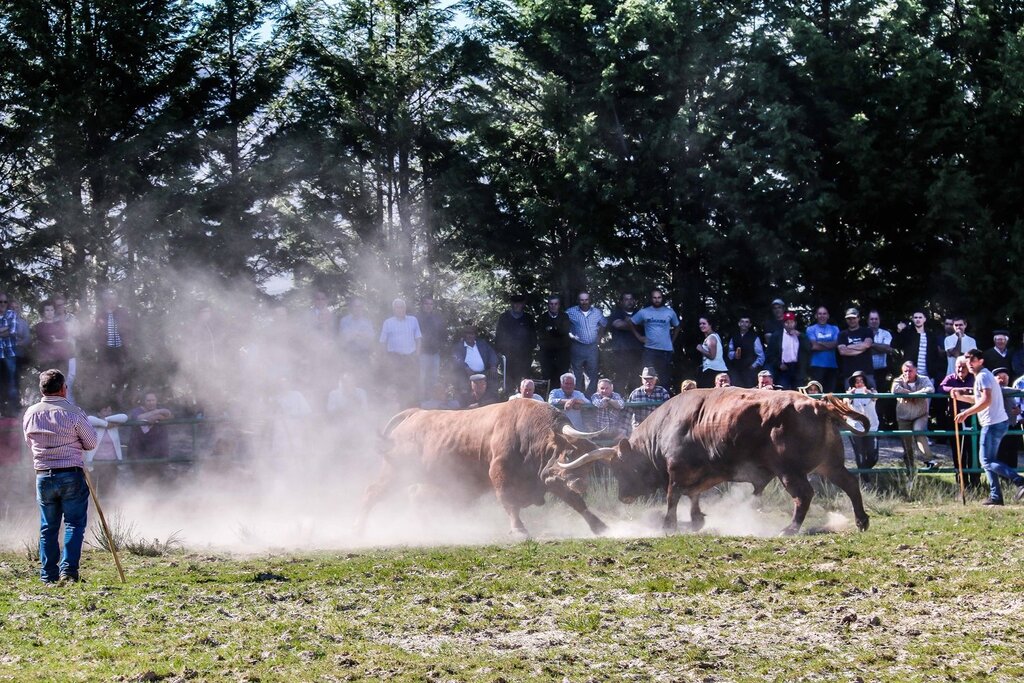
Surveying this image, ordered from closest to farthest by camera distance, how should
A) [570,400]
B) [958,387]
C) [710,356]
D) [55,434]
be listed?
[55,434], [958,387], [570,400], [710,356]

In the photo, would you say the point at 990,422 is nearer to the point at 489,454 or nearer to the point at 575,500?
the point at 575,500

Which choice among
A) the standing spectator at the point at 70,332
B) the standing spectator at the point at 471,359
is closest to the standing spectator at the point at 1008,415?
the standing spectator at the point at 471,359

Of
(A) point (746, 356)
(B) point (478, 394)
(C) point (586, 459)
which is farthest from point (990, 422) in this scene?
(B) point (478, 394)

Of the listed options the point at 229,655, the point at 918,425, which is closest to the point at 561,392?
the point at 918,425

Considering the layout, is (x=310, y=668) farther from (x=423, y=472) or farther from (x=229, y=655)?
(x=423, y=472)

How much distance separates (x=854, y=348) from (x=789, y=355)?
931 millimetres

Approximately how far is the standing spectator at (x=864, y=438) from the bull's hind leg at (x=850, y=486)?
3077mm

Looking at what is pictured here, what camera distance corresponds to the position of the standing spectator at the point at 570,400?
17.2 m

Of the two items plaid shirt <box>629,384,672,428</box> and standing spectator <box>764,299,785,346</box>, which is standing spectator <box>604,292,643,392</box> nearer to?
plaid shirt <box>629,384,672,428</box>

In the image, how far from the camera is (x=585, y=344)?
19484mm

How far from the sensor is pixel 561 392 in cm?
1795

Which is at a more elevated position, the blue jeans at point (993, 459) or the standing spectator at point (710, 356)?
the standing spectator at point (710, 356)

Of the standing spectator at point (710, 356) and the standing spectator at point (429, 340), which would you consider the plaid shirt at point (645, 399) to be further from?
the standing spectator at point (429, 340)

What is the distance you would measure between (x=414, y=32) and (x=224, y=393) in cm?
688
